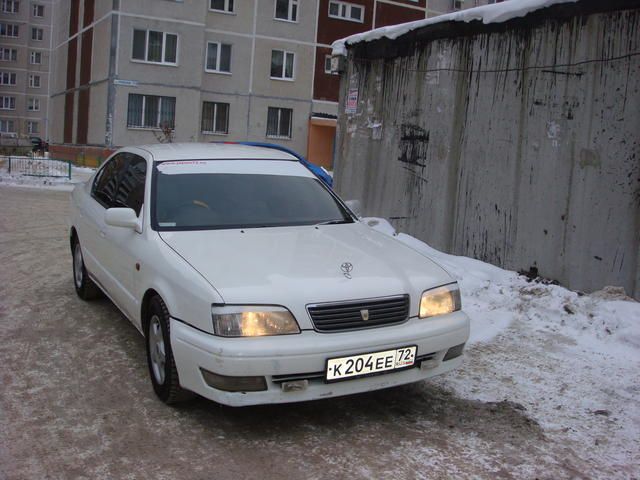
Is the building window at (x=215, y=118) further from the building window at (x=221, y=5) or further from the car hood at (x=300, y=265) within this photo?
the car hood at (x=300, y=265)

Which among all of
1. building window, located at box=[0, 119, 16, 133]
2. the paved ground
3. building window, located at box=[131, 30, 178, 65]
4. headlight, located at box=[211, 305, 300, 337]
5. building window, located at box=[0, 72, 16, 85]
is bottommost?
the paved ground

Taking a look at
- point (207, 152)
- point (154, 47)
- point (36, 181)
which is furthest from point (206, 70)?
point (207, 152)

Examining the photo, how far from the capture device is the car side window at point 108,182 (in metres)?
5.65

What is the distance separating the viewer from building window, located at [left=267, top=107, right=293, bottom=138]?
33.3 m

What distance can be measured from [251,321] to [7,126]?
72773 millimetres

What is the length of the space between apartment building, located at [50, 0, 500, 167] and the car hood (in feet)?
85.5

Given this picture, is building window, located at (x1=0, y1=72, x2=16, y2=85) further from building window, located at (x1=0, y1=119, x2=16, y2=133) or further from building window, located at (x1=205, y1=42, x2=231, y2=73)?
building window, located at (x1=205, y1=42, x2=231, y2=73)

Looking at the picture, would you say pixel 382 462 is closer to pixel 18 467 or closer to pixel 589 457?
pixel 589 457

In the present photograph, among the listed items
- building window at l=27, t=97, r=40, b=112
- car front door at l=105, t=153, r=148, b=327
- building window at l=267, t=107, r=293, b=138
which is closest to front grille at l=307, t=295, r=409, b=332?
car front door at l=105, t=153, r=148, b=327

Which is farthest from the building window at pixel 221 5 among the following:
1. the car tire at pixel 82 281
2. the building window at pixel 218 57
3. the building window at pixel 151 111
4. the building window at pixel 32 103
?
the building window at pixel 32 103

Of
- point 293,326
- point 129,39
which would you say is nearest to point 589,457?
point 293,326

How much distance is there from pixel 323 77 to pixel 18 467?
3257 cm

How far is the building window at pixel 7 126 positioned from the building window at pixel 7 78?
391 cm

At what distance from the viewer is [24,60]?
67.5 meters
